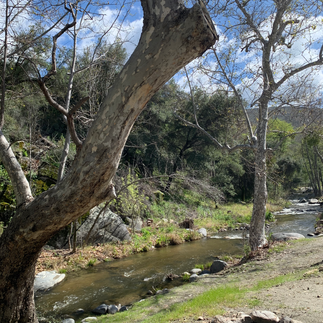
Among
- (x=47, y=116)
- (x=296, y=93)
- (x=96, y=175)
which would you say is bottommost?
(x=96, y=175)

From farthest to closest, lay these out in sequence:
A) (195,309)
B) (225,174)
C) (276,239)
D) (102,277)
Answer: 1. (225,174)
2. (276,239)
3. (102,277)
4. (195,309)

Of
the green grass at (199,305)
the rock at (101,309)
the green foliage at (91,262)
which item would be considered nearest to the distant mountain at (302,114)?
the green grass at (199,305)

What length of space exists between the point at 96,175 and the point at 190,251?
32.4 feet

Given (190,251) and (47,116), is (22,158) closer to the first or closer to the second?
(190,251)

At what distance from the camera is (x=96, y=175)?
291 cm

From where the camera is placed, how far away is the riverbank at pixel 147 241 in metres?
9.33

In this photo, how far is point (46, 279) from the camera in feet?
25.0

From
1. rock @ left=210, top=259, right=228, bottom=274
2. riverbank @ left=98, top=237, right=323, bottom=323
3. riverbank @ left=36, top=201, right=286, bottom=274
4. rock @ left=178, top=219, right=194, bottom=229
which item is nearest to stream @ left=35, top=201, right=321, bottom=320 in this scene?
riverbank @ left=36, top=201, right=286, bottom=274

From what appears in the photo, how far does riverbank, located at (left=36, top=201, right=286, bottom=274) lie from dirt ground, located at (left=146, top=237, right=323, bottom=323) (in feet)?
15.5

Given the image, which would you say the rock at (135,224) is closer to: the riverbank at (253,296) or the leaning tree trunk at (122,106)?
the riverbank at (253,296)

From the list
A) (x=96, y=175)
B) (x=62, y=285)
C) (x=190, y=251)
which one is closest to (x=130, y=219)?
(x=190, y=251)

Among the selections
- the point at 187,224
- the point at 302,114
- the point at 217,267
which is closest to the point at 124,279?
the point at 217,267

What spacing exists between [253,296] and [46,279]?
228 inches

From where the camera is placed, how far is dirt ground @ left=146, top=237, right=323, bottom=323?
339 cm
